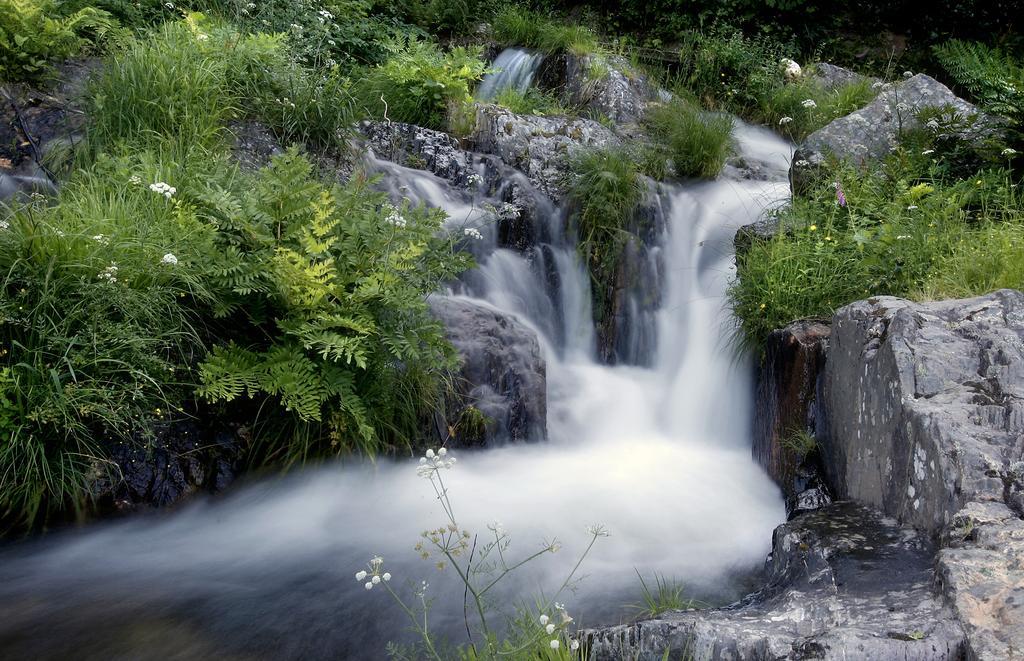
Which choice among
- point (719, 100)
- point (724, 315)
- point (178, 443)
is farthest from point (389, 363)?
point (719, 100)

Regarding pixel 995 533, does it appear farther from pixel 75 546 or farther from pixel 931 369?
pixel 75 546

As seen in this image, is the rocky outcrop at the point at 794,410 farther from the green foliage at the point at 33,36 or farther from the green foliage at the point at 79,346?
the green foliage at the point at 33,36

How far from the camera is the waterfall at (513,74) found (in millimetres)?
9484

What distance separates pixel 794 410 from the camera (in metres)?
4.47

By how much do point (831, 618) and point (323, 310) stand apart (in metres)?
2.79

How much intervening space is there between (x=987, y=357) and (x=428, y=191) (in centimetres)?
445

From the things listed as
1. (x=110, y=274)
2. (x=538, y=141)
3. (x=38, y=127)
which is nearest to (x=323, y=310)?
(x=110, y=274)

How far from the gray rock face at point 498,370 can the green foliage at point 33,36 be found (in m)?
3.63

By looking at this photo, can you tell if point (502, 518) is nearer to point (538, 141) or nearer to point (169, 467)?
point (169, 467)

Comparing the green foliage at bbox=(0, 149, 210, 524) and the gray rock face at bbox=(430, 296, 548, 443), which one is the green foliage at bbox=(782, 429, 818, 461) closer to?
the gray rock face at bbox=(430, 296, 548, 443)

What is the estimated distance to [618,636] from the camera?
2.57 m

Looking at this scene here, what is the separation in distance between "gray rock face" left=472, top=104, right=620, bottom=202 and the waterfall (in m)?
1.66

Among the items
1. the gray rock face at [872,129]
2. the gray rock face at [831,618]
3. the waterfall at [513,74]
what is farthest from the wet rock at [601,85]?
the gray rock face at [831,618]

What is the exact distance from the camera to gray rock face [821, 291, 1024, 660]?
226 centimetres
